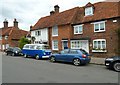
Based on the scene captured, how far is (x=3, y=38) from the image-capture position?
157 feet

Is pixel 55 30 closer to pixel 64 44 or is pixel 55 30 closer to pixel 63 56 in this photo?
pixel 64 44

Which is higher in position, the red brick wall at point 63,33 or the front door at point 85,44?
the red brick wall at point 63,33

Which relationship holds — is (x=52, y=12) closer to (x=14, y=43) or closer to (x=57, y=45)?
(x=57, y=45)

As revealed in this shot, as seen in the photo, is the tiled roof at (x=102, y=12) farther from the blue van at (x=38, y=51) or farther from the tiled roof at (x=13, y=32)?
the tiled roof at (x=13, y=32)

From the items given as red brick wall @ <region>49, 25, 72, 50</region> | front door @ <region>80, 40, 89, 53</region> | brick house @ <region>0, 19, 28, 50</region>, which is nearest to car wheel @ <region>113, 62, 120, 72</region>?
front door @ <region>80, 40, 89, 53</region>

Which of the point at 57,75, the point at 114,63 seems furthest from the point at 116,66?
the point at 57,75

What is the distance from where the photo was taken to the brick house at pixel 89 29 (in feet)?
67.4

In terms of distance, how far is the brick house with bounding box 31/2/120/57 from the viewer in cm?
2055

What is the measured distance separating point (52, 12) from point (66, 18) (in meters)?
7.44

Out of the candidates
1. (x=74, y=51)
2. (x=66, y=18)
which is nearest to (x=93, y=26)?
(x=66, y=18)

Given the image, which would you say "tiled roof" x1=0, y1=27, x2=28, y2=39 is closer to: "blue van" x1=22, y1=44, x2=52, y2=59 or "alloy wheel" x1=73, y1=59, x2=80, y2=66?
"blue van" x1=22, y1=44, x2=52, y2=59

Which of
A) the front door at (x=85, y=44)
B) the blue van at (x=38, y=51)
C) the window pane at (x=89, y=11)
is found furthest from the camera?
the window pane at (x=89, y=11)

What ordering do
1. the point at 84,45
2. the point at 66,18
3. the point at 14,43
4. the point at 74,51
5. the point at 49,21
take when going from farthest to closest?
1. the point at 14,43
2. the point at 49,21
3. the point at 66,18
4. the point at 84,45
5. the point at 74,51

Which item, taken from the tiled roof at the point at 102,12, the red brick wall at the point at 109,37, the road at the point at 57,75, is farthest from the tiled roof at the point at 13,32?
the road at the point at 57,75
